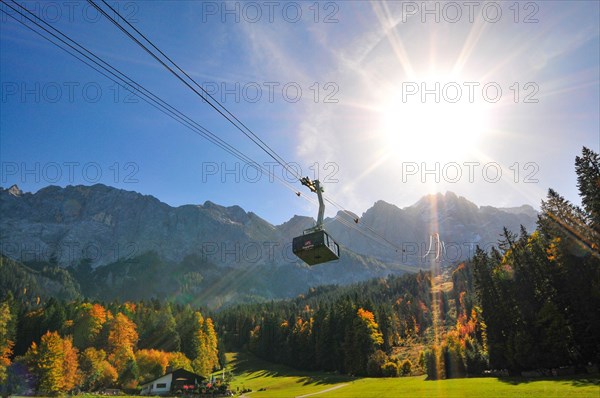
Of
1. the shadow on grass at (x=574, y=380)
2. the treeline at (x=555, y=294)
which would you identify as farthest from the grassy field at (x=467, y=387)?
the treeline at (x=555, y=294)

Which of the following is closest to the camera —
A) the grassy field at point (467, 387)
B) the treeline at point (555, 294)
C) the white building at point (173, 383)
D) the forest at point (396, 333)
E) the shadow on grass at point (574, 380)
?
the grassy field at point (467, 387)

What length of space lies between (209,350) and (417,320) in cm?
9354

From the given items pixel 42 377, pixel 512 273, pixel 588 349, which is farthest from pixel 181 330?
pixel 588 349

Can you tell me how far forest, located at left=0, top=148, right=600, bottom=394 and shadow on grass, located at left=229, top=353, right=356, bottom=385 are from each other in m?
3.67

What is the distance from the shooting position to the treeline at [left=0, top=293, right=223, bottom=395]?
3214 inches

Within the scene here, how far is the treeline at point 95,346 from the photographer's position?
81.6m

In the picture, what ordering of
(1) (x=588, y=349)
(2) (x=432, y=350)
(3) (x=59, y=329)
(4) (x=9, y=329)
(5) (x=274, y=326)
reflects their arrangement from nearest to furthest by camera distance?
(1) (x=588, y=349), (2) (x=432, y=350), (4) (x=9, y=329), (3) (x=59, y=329), (5) (x=274, y=326)

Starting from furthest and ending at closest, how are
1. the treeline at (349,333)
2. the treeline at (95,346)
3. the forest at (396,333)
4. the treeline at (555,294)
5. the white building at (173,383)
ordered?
1. the treeline at (349,333)
2. the white building at (173,383)
3. the treeline at (95,346)
4. the forest at (396,333)
5. the treeline at (555,294)

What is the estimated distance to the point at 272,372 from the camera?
123 meters

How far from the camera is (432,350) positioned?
7638 centimetres

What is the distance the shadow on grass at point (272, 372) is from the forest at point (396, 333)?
3670 millimetres

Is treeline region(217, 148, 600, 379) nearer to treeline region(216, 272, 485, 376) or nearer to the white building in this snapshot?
treeline region(216, 272, 485, 376)

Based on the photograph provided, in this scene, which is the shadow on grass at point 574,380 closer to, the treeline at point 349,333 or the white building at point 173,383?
the treeline at point 349,333

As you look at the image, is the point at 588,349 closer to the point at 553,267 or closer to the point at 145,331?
the point at 553,267
